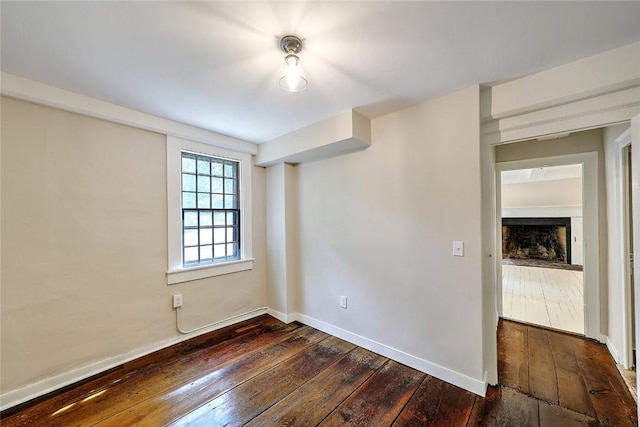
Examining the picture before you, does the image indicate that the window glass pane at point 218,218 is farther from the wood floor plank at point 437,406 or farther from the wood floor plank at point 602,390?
the wood floor plank at point 602,390

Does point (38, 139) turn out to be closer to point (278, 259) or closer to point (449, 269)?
point (278, 259)

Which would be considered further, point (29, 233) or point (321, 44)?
point (29, 233)

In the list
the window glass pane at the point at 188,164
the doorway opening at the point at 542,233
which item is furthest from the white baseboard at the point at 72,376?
the doorway opening at the point at 542,233

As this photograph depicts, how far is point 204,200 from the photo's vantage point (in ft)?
9.89

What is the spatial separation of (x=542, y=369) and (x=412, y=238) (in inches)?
62.6

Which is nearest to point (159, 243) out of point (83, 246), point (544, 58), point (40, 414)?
point (83, 246)

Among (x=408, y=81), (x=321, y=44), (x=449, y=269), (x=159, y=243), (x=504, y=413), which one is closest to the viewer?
(x=321, y=44)

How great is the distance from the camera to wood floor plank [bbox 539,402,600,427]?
159cm

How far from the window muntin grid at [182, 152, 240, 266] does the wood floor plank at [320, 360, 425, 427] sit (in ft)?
6.99

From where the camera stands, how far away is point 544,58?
159 cm

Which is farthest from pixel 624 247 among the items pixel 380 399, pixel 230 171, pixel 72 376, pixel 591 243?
pixel 72 376

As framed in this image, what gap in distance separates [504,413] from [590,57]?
7.91 ft

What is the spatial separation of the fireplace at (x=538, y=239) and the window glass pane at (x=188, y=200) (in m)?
8.53

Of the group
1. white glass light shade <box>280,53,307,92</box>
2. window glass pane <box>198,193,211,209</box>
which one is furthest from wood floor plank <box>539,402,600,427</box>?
window glass pane <box>198,193,211,209</box>
